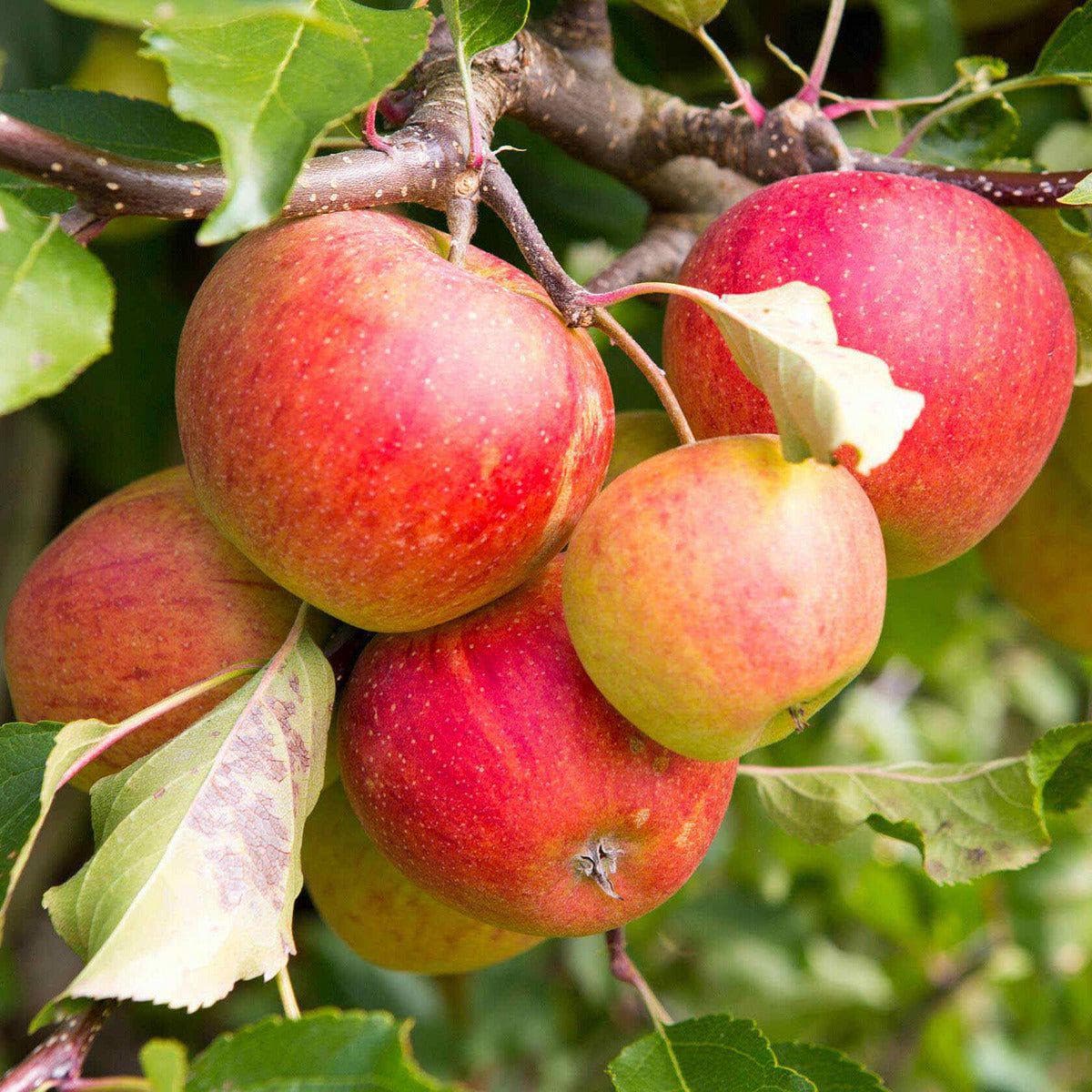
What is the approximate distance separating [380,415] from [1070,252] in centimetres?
62

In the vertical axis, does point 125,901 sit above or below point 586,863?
above

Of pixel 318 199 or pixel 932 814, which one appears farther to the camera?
pixel 932 814

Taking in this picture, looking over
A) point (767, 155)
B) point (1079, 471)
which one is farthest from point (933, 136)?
point (1079, 471)

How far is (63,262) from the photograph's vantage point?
0.62m

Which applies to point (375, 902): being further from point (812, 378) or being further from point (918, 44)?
point (918, 44)

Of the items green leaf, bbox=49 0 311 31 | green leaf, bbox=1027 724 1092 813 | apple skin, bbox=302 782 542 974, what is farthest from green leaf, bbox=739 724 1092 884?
green leaf, bbox=49 0 311 31

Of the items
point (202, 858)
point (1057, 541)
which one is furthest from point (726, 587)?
point (1057, 541)

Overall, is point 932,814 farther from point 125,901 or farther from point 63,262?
point 63,262

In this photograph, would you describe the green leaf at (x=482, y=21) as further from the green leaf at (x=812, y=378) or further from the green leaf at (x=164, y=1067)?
the green leaf at (x=164, y=1067)

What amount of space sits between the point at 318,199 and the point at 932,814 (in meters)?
0.67

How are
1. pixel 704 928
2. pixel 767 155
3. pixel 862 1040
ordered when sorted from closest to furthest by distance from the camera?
pixel 767 155 < pixel 704 928 < pixel 862 1040

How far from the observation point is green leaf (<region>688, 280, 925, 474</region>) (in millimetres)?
627

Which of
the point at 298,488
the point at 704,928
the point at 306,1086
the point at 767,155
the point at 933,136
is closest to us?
the point at 306,1086

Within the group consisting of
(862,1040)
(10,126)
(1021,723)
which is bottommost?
(1021,723)
